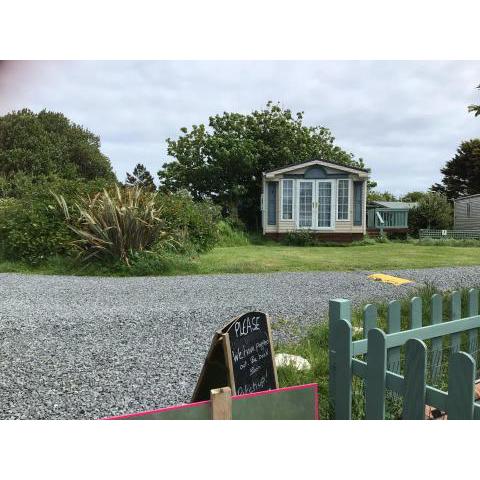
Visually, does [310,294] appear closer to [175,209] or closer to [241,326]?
[241,326]

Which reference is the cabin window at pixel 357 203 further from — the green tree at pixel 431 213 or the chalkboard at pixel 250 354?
the chalkboard at pixel 250 354

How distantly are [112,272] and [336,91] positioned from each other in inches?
132

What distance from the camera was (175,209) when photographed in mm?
6086

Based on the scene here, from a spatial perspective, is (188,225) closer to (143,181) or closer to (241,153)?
(143,181)

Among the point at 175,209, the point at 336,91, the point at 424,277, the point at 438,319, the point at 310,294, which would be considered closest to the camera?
the point at 438,319

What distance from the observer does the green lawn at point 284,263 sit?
4.36 metres

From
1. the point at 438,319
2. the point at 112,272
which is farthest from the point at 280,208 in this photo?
the point at 438,319

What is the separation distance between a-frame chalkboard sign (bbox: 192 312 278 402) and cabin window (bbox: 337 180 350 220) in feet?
25.3

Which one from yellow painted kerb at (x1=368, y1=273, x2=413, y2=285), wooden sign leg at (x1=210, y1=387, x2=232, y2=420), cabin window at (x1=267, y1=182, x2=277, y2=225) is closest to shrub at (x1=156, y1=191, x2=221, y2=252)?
cabin window at (x1=267, y1=182, x2=277, y2=225)

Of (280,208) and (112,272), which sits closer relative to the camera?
(112,272)

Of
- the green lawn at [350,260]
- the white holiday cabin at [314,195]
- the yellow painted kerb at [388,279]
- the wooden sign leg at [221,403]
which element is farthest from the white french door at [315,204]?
the wooden sign leg at [221,403]

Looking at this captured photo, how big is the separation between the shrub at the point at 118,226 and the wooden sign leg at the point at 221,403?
157 inches

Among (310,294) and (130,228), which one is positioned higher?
(130,228)

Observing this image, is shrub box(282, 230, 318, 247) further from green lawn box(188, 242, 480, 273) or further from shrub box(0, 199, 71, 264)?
shrub box(0, 199, 71, 264)
